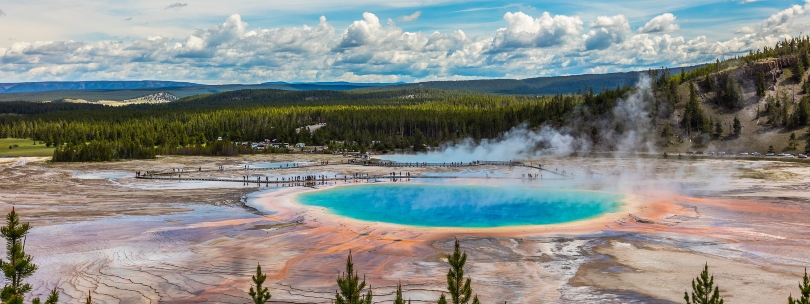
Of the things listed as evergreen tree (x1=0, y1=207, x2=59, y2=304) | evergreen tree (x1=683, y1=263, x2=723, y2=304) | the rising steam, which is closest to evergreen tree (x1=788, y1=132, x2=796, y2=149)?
the rising steam

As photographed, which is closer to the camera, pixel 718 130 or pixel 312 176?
pixel 312 176

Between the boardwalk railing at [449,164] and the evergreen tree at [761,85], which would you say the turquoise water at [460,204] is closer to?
the boardwalk railing at [449,164]

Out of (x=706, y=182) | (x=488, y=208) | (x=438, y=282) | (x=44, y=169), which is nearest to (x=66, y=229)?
(x=438, y=282)

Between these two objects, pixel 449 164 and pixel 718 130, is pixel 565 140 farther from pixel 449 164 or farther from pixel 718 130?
pixel 449 164

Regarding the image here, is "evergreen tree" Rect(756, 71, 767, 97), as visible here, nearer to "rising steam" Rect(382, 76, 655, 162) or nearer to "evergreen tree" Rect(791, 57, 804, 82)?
"evergreen tree" Rect(791, 57, 804, 82)

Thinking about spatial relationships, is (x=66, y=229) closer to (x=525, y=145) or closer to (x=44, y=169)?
(x=44, y=169)

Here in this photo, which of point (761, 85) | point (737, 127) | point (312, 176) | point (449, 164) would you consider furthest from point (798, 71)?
point (312, 176)
